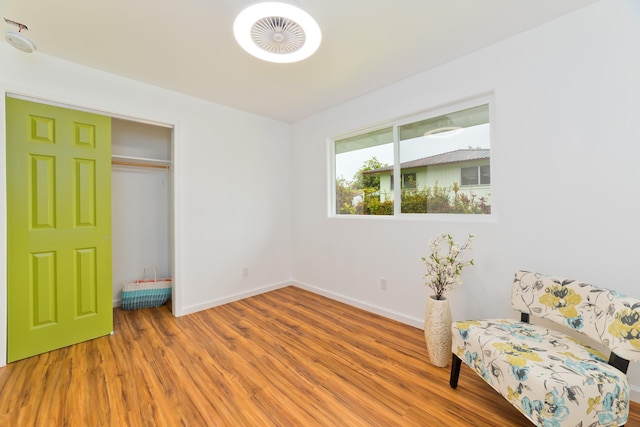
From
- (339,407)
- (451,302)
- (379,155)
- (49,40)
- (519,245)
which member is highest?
(49,40)

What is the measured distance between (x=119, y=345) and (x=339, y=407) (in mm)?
2008

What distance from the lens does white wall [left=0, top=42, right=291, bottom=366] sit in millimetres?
2129

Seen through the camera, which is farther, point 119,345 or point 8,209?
point 119,345

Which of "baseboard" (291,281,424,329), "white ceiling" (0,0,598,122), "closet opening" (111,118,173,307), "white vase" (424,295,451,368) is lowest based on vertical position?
"baseboard" (291,281,424,329)

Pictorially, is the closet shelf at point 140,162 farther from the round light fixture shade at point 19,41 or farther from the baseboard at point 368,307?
the baseboard at point 368,307

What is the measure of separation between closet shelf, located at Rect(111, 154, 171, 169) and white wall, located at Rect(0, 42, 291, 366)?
17.2 inches

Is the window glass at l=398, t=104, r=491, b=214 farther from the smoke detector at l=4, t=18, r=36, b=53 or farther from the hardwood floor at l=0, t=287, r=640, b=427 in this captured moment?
the smoke detector at l=4, t=18, r=36, b=53

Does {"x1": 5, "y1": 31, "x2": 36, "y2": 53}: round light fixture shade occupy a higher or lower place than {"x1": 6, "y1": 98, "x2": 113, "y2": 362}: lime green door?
higher

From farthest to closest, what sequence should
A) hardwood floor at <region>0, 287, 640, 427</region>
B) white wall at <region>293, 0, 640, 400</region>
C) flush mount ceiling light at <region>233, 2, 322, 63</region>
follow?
white wall at <region>293, 0, 640, 400</region>
hardwood floor at <region>0, 287, 640, 427</region>
flush mount ceiling light at <region>233, 2, 322, 63</region>

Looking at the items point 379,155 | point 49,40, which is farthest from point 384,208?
point 49,40

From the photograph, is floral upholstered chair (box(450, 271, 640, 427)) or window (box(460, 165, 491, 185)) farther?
window (box(460, 165, 491, 185))

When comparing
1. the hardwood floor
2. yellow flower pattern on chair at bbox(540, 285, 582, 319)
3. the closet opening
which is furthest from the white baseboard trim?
yellow flower pattern on chair at bbox(540, 285, 582, 319)

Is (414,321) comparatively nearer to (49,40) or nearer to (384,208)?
(384,208)

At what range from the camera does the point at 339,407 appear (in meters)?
1.57
